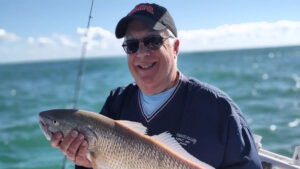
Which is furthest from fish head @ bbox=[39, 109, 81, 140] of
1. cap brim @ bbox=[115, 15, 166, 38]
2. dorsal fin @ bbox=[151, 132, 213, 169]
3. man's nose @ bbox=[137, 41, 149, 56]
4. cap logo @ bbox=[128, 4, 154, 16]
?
cap logo @ bbox=[128, 4, 154, 16]

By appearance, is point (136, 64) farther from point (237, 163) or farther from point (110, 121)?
point (237, 163)

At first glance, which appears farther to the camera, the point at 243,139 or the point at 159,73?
the point at 159,73

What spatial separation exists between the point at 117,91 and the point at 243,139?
1.57 meters

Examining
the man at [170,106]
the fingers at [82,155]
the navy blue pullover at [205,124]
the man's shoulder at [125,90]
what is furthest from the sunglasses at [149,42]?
the fingers at [82,155]

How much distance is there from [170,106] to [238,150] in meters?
0.79

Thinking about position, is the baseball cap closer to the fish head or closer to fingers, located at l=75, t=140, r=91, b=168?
the fish head

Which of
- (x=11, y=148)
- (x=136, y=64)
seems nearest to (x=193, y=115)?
(x=136, y=64)

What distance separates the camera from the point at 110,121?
274cm

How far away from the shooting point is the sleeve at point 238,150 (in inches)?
108

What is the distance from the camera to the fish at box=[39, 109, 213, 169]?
2.47 meters

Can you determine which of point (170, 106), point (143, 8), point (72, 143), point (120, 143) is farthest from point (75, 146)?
point (143, 8)

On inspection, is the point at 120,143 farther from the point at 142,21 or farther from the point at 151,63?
the point at 142,21

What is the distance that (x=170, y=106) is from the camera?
3.18 meters

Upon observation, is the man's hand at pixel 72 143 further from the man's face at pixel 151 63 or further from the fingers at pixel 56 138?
the man's face at pixel 151 63
